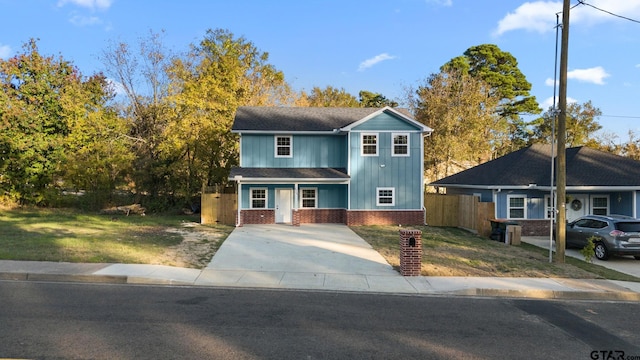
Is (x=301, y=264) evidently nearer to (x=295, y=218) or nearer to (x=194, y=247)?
(x=194, y=247)

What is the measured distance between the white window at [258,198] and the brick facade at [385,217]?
4927 mm

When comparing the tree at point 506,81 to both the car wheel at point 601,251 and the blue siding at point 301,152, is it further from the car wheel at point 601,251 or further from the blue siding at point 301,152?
the car wheel at point 601,251

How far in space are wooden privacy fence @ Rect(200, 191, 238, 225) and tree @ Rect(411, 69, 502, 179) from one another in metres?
21.0

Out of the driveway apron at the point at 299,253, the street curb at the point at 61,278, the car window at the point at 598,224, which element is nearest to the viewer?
the street curb at the point at 61,278

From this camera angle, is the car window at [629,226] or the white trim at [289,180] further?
the white trim at [289,180]

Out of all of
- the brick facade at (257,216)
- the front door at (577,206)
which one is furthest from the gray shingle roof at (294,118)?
the front door at (577,206)

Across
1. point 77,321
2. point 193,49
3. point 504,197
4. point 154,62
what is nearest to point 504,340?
point 77,321

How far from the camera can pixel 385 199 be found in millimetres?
23469

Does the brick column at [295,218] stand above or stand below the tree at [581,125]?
below

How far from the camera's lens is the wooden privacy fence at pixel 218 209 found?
2323 cm

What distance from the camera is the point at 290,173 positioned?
74.4ft

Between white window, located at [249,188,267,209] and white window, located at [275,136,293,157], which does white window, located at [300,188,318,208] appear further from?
white window, located at [275,136,293,157]

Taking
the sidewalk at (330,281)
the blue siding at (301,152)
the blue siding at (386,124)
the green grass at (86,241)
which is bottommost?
the sidewalk at (330,281)

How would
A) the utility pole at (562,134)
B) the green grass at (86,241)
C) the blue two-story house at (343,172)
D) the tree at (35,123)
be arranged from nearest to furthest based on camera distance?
the green grass at (86,241), the utility pole at (562,134), the blue two-story house at (343,172), the tree at (35,123)
